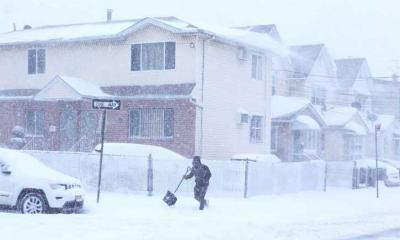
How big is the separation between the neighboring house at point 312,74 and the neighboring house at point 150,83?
14190 millimetres

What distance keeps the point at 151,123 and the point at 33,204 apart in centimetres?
1262

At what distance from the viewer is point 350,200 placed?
24.0 metres

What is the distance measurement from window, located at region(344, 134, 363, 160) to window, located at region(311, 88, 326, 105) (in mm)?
3878

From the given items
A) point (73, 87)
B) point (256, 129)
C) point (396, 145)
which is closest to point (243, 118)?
point (256, 129)

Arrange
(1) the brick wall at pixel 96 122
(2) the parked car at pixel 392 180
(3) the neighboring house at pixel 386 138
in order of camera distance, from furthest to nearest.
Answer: (3) the neighboring house at pixel 386 138 < (2) the parked car at pixel 392 180 < (1) the brick wall at pixel 96 122

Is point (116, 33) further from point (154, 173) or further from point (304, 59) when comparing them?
point (304, 59)

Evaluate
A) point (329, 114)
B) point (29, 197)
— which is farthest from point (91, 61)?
point (329, 114)

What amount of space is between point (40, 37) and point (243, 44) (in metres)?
9.39

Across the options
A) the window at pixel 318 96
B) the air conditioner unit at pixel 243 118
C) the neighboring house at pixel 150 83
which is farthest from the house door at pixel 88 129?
the window at pixel 318 96

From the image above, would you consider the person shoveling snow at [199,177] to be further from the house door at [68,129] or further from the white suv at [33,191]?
the house door at [68,129]

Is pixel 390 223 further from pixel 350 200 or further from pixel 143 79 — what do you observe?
pixel 143 79

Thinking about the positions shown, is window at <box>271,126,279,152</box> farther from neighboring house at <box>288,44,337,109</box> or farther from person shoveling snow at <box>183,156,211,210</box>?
person shoveling snow at <box>183,156,211,210</box>

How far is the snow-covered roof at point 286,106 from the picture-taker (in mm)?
Result: 37438

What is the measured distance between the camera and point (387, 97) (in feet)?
235
